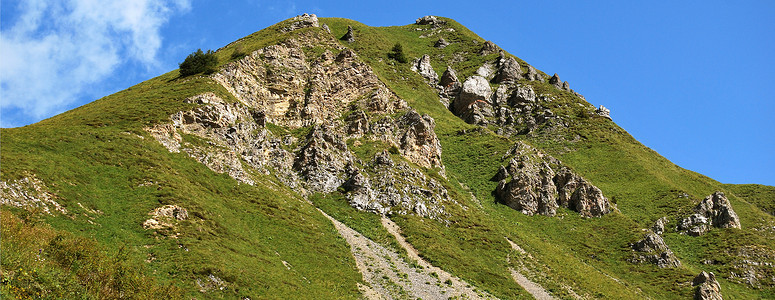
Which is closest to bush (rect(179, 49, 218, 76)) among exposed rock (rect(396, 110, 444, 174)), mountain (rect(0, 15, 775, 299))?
mountain (rect(0, 15, 775, 299))

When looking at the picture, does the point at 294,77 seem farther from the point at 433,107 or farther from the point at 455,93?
the point at 455,93

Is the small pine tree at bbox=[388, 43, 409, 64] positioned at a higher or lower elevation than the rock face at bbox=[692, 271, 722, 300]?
higher

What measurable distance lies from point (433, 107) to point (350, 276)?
80713 millimetres

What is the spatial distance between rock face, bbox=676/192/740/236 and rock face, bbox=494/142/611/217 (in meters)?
12.7

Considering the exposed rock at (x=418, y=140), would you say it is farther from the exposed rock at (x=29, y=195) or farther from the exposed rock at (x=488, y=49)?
the exposed rock at (x=488, y=49)

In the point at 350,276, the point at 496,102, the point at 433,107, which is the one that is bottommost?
the point at 350,276

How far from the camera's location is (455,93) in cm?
13462

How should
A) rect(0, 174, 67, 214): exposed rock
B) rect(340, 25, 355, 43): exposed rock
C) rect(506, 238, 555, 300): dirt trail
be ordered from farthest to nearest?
rect(340, 25, 355, 43): exposed rock, rect(506, 238, 555, 300): dirt trail, rect(0, 174, 67, 214): exposed rock

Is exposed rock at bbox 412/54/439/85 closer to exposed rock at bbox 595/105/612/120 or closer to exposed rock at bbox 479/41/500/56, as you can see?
exposed rock at bbox 479/41/500/56

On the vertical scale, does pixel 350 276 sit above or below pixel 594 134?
below

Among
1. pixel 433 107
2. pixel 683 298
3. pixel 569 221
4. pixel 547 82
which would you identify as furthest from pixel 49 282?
pixel 547 82

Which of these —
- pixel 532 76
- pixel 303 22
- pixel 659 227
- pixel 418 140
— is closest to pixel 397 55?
pixel 303 22

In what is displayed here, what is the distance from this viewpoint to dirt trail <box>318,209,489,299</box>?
41906mm

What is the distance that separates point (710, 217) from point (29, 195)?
302 feet
